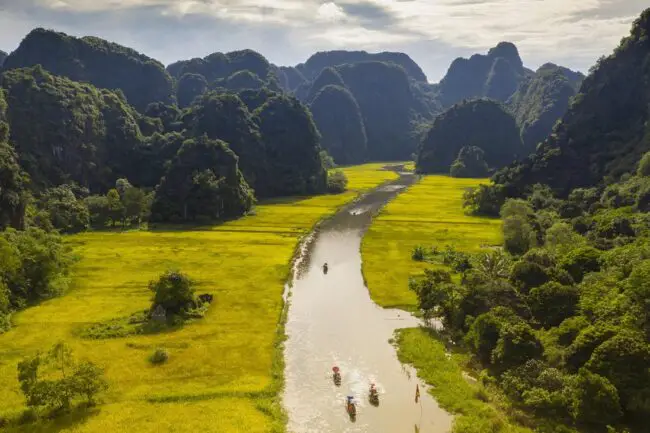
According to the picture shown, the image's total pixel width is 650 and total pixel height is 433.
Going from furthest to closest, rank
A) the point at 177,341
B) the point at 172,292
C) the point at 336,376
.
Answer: the point at 172,292 < the point at 177,341 < the point at 336,376

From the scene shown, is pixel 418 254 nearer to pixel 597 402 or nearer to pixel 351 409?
pixel 351 409

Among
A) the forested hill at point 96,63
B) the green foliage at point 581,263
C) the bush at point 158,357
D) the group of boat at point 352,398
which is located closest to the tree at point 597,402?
the group of boat at point 352,398

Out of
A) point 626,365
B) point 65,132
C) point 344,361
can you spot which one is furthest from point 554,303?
point 65,132

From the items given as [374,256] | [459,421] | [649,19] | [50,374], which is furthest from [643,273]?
[649,19]

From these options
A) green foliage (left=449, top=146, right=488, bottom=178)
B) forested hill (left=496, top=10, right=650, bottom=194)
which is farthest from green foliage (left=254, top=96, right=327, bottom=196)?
green foliage (left=449, top=146, right=488, bottom=178)

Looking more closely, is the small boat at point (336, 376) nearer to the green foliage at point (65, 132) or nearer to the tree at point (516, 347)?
the tree at point (516, 347)
